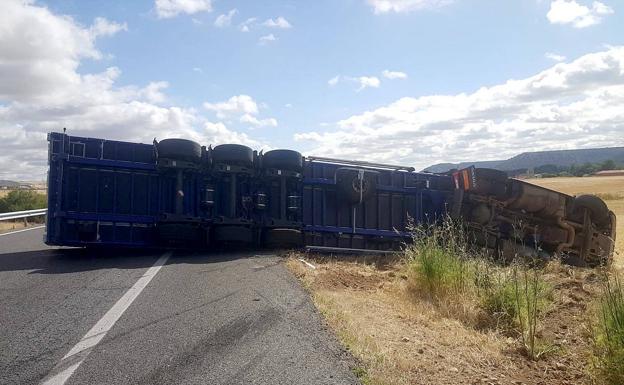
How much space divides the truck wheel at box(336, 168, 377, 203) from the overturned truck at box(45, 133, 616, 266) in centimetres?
3

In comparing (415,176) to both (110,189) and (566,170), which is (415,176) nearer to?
(110,189)

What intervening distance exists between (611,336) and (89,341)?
469 centimetres

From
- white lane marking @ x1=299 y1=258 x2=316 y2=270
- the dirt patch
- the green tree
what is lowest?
the dirt patch

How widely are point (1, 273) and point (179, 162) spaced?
4.03 meters

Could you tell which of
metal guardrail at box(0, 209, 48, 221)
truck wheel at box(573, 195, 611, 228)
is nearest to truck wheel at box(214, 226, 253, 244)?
truck wheel at box(573, 195, 611, 228)

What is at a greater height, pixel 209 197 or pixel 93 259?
pixel 209 197

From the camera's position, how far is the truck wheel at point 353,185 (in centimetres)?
1302

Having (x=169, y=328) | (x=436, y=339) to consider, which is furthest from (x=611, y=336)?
(x=169, y=328)

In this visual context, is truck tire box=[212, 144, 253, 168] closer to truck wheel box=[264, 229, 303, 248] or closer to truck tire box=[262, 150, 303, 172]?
truck tire box=[262, 150, 303, 172]

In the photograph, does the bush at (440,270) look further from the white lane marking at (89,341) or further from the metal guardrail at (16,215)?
the metal guardrail at (16,215)

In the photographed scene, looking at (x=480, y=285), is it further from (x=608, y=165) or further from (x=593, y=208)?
(x=608, y=165)

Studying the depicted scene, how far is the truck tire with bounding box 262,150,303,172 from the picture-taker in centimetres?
1238

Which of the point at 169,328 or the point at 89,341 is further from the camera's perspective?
the point at 169,328

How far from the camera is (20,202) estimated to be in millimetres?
31406
